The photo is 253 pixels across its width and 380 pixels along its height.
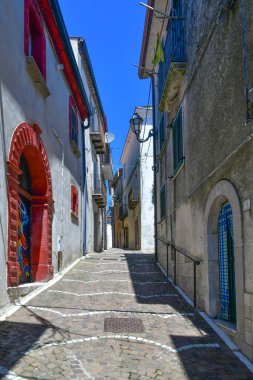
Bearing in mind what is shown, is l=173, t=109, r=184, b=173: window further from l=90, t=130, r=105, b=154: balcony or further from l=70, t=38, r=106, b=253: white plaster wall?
l=90, t=130, r=105, b=154: balcony

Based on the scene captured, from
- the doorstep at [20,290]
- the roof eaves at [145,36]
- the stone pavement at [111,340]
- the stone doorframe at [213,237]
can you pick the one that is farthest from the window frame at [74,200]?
the stone doorframe at [213,237]

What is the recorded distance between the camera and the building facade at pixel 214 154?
5324 millimetres

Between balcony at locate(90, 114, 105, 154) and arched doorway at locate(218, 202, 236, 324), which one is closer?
arched doorway at locate(218, 202, 236, 324)

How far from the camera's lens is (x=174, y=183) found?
1142cm

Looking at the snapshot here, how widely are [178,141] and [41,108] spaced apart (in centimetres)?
346

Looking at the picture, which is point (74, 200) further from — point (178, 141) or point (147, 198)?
point (147, 198)

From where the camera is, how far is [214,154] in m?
6.89

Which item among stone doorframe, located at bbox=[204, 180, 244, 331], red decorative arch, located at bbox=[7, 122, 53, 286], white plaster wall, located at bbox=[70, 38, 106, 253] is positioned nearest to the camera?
stone doorframe, located at bbox=[204, 180, 244, 331]

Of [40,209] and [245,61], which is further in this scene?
[40,209]

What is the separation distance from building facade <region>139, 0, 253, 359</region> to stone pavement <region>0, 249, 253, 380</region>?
0.52 metres

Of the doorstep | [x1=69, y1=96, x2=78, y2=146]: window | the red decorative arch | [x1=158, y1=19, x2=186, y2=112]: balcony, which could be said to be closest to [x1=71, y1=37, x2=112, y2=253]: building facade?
[x1=69, y1=96, x2=78, y2=146]: window

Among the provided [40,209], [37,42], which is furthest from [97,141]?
[40,209]

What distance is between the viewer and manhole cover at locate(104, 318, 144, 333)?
6120mm

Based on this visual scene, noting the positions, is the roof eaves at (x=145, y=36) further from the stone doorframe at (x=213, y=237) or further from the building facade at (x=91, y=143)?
the stone doorframe at (x=213, y=237)
